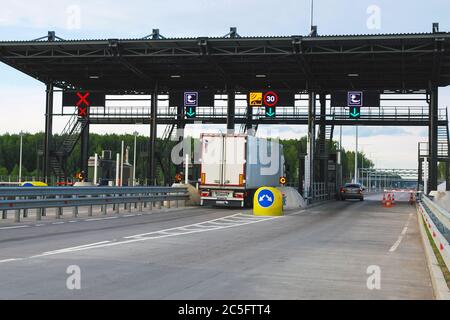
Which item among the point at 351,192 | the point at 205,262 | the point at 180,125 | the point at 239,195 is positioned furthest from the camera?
the point at 180,125

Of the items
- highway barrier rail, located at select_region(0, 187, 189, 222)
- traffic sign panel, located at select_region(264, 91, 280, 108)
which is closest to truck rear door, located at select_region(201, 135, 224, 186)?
highway barrier rail, located at select_region(0, 187, 189, 222)

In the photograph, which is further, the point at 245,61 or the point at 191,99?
the point at 191,99

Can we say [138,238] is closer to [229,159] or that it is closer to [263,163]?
[229,159]

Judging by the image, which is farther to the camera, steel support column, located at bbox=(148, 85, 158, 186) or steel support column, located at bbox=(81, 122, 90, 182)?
steel support column, located at bbox=(81, 122, 90, 182)

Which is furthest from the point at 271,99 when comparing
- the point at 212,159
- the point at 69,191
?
the point at 69,191

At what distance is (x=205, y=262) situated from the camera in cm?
1072

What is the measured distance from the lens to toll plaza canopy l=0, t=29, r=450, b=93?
34250 mm

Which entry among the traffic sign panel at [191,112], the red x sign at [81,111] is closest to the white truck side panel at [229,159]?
the traffic sign panel at [191,112]

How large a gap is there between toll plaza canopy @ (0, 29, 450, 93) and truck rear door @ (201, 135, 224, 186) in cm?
656

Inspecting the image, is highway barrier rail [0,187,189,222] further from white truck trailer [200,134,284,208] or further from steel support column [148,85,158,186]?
steel support column [148,85,158,186]

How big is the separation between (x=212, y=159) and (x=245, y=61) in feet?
33.0
